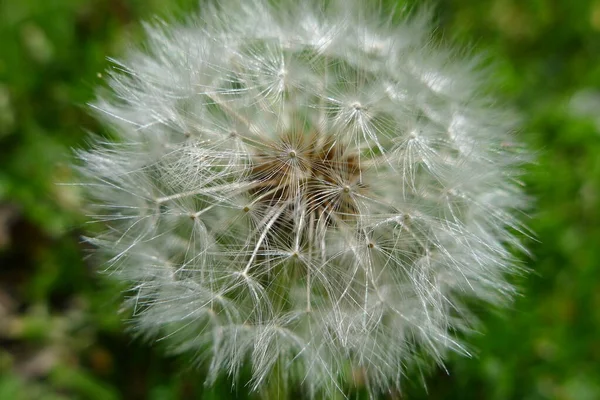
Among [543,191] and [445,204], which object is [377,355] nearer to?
[445,204]

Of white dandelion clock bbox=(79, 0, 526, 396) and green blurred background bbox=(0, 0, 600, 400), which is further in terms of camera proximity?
green blurred background bbox=(0, 0, 600, 400)

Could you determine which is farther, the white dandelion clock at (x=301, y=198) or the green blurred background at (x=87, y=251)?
the green blurred background at (x=87, y=251)

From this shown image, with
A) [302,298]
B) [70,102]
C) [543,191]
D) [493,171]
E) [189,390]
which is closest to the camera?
[302,298]

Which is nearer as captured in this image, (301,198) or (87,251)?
(301,198)

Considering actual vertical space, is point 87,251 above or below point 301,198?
below

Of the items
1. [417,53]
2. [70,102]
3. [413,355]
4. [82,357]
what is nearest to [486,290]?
[413,355]
